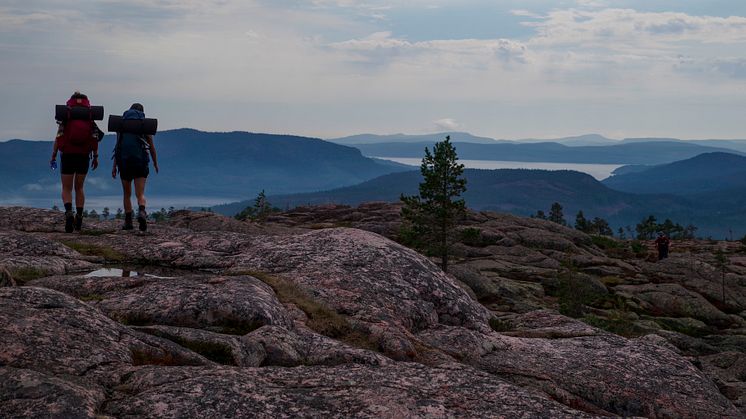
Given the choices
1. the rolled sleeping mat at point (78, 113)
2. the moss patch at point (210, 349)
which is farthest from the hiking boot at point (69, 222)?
the moss patch at point (210, 349)

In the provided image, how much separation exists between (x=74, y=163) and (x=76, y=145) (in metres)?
0.91

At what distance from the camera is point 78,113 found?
76.9 feet

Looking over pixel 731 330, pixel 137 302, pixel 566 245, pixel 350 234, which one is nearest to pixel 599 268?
pixel 566 245

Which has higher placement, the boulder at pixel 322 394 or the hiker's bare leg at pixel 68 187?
the hiker's bare leg at pixel 68 187

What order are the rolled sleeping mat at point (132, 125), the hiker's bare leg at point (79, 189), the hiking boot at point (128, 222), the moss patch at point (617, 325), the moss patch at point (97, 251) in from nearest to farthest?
1. the moss patch at point (97, 251)
2. the rolled sleeping mat at point (132, 125)
3. the hiker's bare leg at point (79, 189)
4. the hiking boot at point (128, 222)
5. the moss patch at point (617, 325)

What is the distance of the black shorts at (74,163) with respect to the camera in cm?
2427

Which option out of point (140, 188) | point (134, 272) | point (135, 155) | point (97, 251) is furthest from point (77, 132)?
point (134, 272)

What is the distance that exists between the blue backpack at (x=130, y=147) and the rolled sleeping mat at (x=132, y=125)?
198 mm

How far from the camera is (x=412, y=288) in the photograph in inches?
736

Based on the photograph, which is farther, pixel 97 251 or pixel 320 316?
pixel 97 251

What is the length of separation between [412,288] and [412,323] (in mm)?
1498

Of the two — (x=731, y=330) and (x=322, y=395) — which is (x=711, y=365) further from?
(x=322, y=395)

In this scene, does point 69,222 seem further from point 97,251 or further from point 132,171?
point 97,251

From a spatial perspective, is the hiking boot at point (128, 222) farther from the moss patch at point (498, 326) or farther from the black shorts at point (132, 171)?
the moss patch at point (498, 326)
